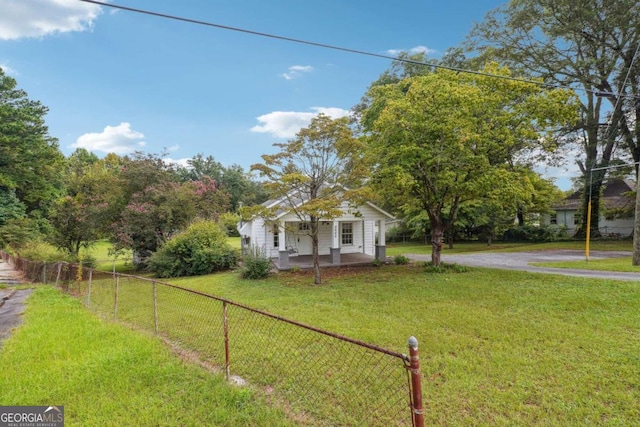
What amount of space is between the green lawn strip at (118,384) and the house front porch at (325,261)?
8.84m

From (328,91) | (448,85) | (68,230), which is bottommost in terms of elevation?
(68,230)

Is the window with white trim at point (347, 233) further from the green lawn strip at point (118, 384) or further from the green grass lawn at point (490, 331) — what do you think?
the green lawn strip at point (118, 384)

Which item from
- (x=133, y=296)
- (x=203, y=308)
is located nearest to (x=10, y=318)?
(x=133, y=296)

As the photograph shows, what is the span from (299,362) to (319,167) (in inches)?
293

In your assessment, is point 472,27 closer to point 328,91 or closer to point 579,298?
point 328,91

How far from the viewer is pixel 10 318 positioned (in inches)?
256

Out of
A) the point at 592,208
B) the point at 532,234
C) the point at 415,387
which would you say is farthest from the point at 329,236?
the point at 592,208

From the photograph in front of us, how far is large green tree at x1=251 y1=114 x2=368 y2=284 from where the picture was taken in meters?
10.0

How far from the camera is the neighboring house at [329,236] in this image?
14414 millimetres

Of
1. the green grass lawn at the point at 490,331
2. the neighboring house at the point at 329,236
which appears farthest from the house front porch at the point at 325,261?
the green grass lawn at the point at 490,331

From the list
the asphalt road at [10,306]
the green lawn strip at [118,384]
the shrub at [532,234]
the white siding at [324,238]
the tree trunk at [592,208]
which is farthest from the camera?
the shrub at [532,234]

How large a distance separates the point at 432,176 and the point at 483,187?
1.62 metres

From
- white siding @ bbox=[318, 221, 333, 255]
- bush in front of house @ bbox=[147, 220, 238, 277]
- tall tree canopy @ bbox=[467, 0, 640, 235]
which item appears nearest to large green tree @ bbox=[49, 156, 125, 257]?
bush in front of house @ bbox=[147, 220, 238, 277]

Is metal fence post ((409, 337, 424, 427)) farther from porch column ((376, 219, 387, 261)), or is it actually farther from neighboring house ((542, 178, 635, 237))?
neighboring house ((542, 178, 635, 237))
